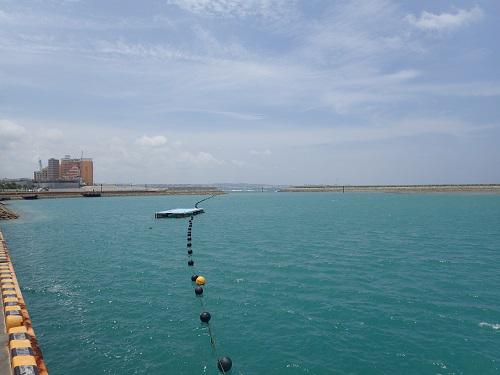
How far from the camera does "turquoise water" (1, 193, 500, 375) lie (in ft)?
49.5

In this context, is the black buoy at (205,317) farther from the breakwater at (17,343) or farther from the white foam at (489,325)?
the white foam at (489,325)

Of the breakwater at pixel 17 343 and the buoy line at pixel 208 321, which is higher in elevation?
the breakwater at pixel 17 343

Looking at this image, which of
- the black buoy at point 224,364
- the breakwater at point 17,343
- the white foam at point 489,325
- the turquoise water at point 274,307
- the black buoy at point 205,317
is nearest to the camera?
the breakwater at point 17,343

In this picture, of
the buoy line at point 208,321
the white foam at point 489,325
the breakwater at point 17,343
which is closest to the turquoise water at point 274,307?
the white foam at point 489,325

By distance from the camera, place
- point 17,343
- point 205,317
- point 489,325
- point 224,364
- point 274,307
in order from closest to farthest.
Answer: point 17,343
point 224,364
point 489,325
point 205,317
point 274,307

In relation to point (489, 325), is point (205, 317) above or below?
above

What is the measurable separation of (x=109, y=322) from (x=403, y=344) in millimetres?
14606

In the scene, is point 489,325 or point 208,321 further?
point 208,321

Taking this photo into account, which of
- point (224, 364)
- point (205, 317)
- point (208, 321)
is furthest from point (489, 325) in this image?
point (205, 317)

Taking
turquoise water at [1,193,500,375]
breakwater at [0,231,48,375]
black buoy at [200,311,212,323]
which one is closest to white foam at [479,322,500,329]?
turquoise water at [1,193,500,375]

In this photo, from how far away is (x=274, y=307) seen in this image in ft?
68.7

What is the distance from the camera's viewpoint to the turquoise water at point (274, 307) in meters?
15.1

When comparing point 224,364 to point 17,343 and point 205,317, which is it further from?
point 17,343

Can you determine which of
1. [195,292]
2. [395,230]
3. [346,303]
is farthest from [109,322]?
[395,230]
